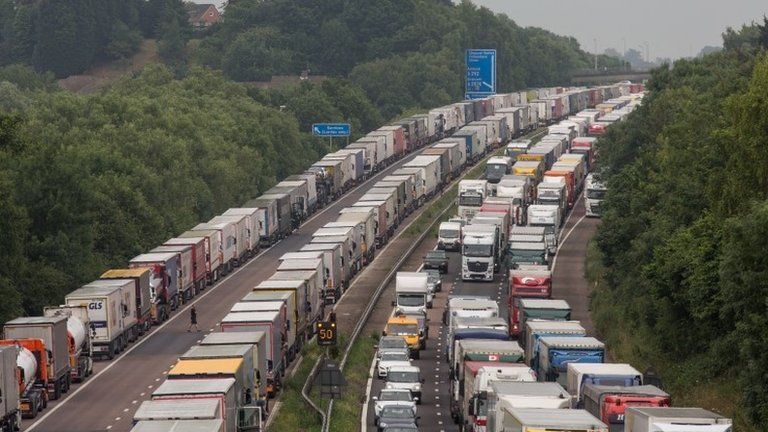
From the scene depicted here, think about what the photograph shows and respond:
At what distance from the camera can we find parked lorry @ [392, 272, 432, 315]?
10138cm

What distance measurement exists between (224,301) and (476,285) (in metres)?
17.3

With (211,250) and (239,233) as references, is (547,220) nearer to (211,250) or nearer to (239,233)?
(239,233)

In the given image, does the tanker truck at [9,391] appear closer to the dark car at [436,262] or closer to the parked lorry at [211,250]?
the parked lorry at [211,250]

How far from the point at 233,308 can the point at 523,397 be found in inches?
1093

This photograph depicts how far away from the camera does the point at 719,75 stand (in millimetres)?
134000

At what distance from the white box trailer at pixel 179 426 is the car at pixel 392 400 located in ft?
52.8

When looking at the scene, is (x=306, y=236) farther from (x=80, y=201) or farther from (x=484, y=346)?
(x=484, y=346)

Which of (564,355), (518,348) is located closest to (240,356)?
(518,348)

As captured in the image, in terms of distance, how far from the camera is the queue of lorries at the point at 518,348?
53.3 meters

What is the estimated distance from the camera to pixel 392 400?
234 ft

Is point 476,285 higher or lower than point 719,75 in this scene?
lower

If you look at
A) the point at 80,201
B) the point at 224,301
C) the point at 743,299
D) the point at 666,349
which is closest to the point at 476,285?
the point at 224,301

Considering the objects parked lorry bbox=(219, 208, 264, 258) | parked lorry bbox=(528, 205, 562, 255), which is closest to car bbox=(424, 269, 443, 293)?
parked lorry bbox=(528, 205, 562, 255)

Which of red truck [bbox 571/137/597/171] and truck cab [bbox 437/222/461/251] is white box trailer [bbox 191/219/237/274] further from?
red truck [bbox 571/137/597/171]
